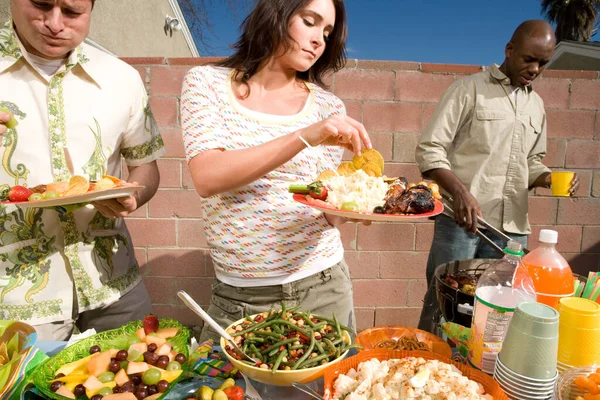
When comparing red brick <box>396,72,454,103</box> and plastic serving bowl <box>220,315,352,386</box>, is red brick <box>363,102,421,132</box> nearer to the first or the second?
red brick <box>396,72,454,103</box>

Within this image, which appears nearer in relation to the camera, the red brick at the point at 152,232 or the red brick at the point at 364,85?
the red brick at the point at 364,85

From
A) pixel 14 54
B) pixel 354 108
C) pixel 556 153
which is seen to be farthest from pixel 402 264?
pixel 14 54

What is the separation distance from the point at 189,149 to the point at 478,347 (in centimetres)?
128

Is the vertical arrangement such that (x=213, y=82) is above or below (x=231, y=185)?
above

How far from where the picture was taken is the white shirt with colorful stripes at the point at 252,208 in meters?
1.75

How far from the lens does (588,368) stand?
111cm

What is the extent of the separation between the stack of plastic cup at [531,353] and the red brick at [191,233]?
3.05 meters

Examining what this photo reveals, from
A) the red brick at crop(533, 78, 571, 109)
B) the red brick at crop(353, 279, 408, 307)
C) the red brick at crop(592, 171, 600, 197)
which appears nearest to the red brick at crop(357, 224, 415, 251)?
the red brick at crop(353, 279, 408, 307)

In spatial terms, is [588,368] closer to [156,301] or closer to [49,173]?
[49,173]

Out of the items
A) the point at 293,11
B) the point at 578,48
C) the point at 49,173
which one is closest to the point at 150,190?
the point at 49,173

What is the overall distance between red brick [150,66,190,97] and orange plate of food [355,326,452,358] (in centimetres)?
285

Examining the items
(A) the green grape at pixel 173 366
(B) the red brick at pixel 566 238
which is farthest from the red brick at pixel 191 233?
(B) the red brick at pixel 566 238

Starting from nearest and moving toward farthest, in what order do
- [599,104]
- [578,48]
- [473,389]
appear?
[473,389] < [599,104] < [578,48]

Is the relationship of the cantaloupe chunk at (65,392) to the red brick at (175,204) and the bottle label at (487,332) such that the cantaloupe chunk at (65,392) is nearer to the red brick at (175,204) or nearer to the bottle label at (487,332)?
the bottle label at (487,332)
